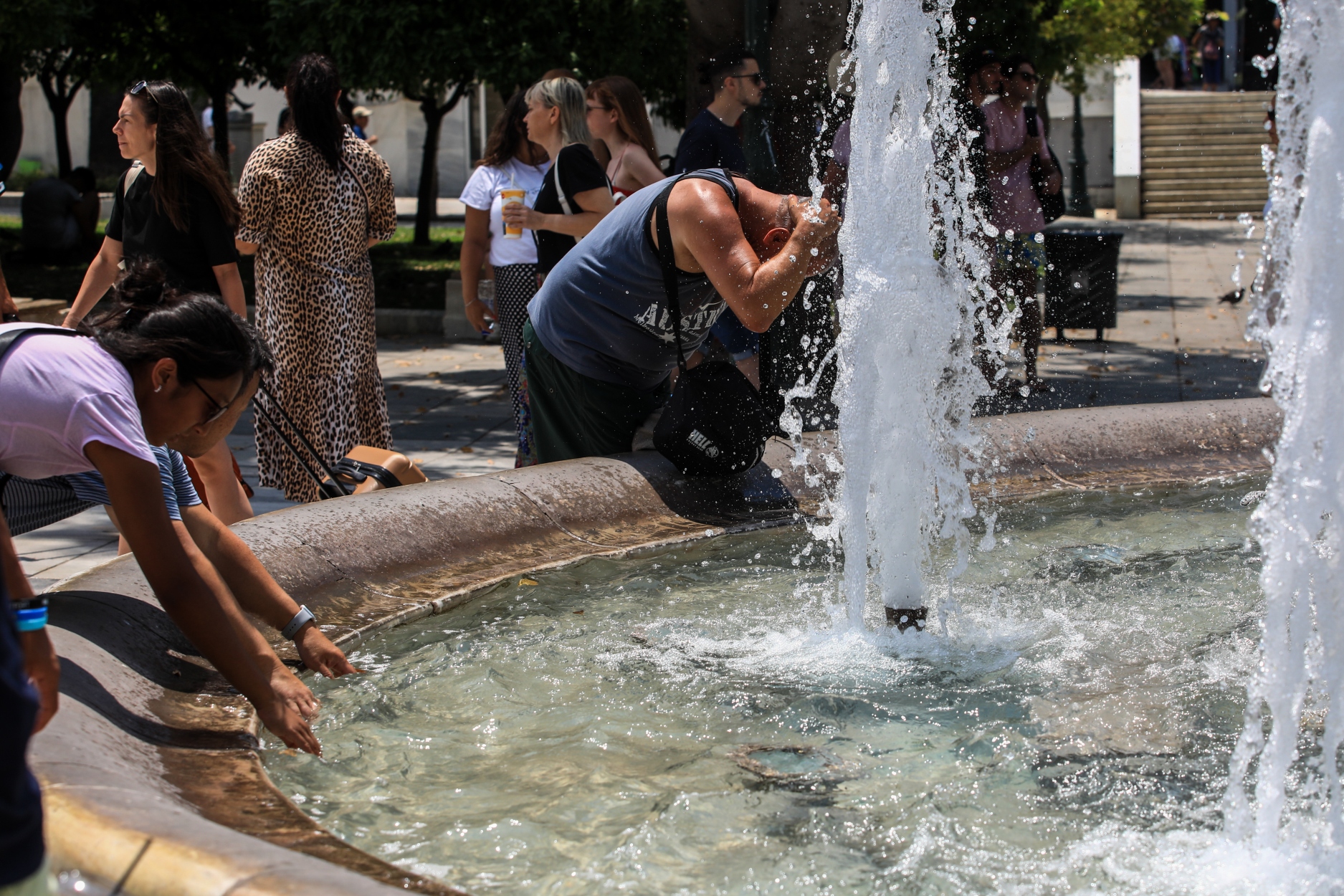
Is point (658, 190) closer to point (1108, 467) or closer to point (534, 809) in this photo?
point (534, 809)

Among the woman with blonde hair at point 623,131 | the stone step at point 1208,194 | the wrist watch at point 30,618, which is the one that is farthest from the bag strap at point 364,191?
the stone step at point 1208,194

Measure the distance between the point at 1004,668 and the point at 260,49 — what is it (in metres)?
13.4

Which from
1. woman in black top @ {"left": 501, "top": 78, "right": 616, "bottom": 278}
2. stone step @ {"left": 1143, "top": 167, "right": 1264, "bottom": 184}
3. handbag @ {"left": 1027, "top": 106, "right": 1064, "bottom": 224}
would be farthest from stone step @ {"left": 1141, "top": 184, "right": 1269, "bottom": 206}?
woman in black top @ {"left": 501, "top": 78, "right": 616, "bottom": 278}

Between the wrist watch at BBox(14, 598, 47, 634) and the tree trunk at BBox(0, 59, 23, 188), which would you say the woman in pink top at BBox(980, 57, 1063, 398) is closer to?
the wrist watch at BBox(14, 598, 47, 634)

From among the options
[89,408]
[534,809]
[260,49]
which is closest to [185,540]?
[89,408]

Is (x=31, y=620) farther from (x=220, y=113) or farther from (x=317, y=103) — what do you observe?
(x=220, y=113)

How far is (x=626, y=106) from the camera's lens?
20.5 feet

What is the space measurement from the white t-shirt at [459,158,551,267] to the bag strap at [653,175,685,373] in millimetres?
2316

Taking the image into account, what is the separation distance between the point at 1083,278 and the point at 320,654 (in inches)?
325

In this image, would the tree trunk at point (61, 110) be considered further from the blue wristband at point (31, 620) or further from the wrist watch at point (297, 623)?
the blue wristband at point (31, 620)

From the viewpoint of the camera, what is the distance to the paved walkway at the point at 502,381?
568 centimetres

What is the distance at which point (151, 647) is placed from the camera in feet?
10.1

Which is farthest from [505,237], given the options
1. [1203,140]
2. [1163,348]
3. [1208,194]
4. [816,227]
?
[1203,140]

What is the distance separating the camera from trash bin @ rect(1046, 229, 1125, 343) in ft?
33.2
